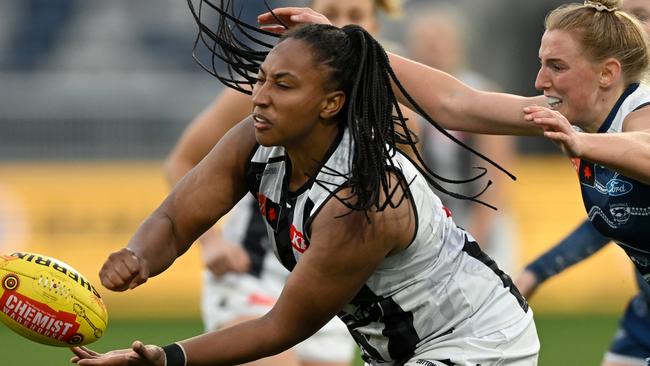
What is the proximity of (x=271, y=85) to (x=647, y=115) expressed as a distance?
125 centimetres

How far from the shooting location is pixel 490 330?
13.1ft

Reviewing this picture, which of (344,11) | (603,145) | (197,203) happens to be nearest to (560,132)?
(603,145)

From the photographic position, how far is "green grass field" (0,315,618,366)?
9.86 m

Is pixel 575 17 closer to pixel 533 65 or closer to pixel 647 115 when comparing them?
pixel 647 115

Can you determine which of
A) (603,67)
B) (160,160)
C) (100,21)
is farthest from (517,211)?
(603,67)

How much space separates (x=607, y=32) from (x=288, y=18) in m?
1.07

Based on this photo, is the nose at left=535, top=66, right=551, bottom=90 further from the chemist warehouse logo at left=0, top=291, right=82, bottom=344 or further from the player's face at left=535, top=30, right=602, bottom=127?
the chemist warehouse logo at left=0, top=291, right=82, bottom=344

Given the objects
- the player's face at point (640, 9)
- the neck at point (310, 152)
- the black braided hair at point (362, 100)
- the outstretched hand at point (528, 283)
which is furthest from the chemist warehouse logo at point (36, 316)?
the player's face at point (640, 9)

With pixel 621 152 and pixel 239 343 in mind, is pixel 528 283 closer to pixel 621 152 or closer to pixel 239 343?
pixel 621 152

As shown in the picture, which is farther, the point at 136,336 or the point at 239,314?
the point at 136,336

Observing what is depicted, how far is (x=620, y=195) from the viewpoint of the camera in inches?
164

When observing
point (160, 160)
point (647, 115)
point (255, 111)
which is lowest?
point (647, 115)

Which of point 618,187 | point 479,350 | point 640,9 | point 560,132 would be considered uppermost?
point 640,9

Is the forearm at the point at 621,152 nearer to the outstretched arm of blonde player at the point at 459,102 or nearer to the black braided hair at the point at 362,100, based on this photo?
the black braided hair at the point at 362,100
